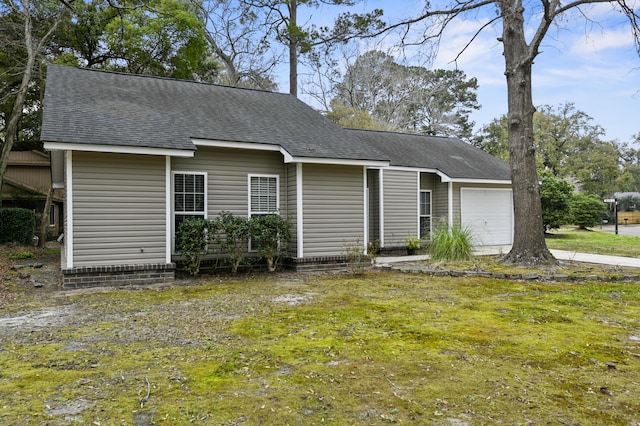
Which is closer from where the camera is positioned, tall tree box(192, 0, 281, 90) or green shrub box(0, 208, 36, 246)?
green shrub box(0, 208, 36, 246)

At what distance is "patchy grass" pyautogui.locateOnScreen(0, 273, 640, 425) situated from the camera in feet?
9.21

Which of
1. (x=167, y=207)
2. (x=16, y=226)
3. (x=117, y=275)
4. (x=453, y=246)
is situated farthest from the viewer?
(x=16, y=226)

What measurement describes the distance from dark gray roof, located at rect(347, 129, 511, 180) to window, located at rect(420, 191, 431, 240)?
104 centimetres

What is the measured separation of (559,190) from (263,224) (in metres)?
14.2

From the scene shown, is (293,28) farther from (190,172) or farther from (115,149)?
(115,149)

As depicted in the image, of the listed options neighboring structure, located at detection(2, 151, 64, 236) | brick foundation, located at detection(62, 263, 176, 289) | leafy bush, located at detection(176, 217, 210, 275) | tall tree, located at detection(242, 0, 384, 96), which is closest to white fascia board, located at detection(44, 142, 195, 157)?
leafy bush, located at detection(176, 217, 210, 275)

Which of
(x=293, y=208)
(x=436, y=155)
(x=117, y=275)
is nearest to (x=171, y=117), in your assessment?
(x=293, y=208)

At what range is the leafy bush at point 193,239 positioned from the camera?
27.3 ft

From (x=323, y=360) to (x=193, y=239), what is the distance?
208 inches

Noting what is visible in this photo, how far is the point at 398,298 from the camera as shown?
6668 mm

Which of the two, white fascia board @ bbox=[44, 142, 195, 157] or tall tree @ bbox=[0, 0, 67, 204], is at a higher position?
tall tree @ bbox=[0, 0, 67, 204]

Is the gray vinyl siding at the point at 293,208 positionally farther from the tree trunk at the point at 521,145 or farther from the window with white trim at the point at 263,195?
the tree trunk at the point at 521,145

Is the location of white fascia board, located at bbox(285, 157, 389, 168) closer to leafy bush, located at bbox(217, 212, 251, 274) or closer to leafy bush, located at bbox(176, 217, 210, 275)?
leafy bush, located at bbox(217, 212, 251, 274)

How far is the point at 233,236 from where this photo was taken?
8625 millimetres
